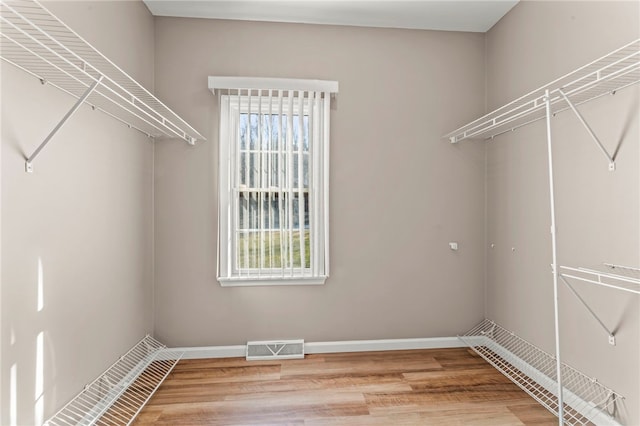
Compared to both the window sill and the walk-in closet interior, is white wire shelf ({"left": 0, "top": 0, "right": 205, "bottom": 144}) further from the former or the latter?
the window sill

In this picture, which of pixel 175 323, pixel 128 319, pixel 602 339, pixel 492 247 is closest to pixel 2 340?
pixel 128 319

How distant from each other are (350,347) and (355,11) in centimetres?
252

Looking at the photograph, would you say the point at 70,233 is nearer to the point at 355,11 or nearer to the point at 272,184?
the point at 272,184

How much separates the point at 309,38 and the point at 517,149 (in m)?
1.74

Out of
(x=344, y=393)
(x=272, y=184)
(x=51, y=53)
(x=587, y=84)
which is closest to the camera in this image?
(x=51, y=53)

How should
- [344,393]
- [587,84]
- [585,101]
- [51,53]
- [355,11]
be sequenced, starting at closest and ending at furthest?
1. [51,53]
2. [587,84]
3. [585,101]
4. [344,393]
5. [355,11]

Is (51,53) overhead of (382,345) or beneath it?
overhead

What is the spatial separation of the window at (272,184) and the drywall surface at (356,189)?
97 millimetres

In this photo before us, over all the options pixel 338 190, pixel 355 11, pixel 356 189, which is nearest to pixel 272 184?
pixel 338 190

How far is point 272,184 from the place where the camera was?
2432mm

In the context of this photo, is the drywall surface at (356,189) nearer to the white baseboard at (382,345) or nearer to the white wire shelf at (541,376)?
the white baseboard at (382,345)

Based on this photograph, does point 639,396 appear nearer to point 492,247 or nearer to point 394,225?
point 492,247

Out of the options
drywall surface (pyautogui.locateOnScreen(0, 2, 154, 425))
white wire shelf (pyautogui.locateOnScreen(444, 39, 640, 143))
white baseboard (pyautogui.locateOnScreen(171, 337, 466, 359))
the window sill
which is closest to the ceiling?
drywall surface (pyautogui.locateOnScreen(0, 2, 154, 425))

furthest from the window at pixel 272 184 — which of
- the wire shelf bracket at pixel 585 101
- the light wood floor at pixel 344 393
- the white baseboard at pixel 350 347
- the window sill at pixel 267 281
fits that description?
the wire shelf bracket at pixel 585 101
